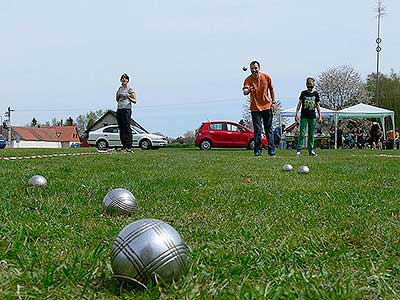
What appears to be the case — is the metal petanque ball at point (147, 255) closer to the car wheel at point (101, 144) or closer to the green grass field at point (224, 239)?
the green grass field at point (224, 239)

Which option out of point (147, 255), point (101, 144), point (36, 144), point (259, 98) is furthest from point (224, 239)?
point (36, 144)

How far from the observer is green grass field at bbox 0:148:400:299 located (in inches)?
75.5

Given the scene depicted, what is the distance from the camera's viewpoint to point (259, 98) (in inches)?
452

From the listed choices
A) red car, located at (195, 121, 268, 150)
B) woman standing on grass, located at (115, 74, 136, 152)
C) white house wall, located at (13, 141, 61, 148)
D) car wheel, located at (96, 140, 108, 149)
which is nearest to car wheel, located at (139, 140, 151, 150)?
car wheel, located at (96, 140, 108, 149)

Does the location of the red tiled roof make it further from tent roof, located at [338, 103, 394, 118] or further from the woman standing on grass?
the woman standing on grass

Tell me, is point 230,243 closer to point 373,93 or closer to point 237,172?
point 237,172

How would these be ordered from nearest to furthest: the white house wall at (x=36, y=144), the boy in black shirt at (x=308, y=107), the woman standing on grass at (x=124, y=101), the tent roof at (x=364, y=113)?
the boy in black shirt at (x=308, y=107)
the woman standing on grass at (x=124, y=101)
the tent roof at (x=364, y=113)
the white house wall at (x=36, y=144)

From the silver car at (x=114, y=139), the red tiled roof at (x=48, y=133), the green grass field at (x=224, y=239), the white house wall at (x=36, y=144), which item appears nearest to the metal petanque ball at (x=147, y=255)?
the green grass field at (x=224, y=239)

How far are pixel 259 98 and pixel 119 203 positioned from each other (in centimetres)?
843

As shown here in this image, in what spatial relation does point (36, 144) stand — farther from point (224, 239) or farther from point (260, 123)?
point (224, 239)

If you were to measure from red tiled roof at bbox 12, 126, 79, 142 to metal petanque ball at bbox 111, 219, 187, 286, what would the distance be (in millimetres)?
91372

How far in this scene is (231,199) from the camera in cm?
418

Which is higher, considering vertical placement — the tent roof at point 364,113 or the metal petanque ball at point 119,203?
the tent roof at point 364,113

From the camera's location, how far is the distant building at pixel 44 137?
88.2 meters
